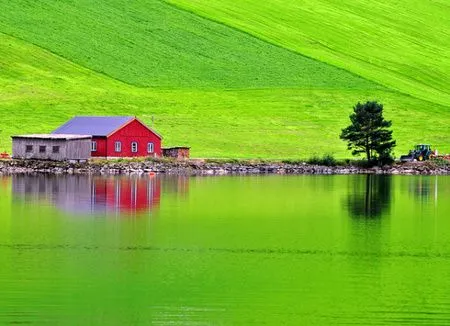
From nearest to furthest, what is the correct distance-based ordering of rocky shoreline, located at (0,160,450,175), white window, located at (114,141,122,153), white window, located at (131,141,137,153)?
rocky shoreline, located at (0,160,450,175), white window, located at (114,141,122,153), white window, located at (131,141,137,153)

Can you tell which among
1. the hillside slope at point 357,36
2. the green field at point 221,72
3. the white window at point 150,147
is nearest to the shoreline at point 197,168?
the white window at point 150,147

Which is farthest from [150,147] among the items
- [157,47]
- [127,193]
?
[157,47]

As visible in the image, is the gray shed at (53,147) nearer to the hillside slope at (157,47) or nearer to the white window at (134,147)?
the white window at (134,147)

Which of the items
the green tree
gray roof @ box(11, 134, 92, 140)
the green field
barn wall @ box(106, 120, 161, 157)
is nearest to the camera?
gray roof @ box(11, 134, 92, 140)

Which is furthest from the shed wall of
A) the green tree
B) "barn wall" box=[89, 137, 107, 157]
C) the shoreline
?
the green tree

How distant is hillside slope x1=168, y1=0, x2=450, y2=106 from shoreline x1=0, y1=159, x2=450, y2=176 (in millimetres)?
38533

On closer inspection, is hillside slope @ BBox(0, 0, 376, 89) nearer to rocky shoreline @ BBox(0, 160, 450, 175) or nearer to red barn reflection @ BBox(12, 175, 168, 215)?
rocky shoreline @ BBox(0, 160, 450, 175)

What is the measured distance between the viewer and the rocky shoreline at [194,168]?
111 meters

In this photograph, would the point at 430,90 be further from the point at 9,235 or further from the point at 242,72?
the point at 9,235

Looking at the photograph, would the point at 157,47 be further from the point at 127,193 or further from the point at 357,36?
the point at 127,193

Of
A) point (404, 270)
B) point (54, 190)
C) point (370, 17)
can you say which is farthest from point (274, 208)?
point (370, 17)

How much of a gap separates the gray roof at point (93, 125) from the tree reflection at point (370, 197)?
23.8m

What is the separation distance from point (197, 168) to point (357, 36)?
2758 inches

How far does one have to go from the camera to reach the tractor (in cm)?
12494
